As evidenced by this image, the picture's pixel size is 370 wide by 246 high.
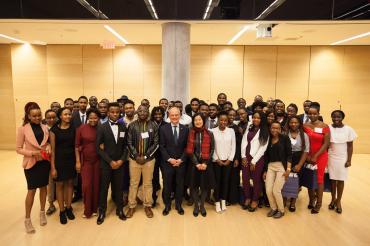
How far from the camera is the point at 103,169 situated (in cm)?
437

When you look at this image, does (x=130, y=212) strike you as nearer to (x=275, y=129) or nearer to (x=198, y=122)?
(x=198, y=122)

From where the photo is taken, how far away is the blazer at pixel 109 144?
14.0ft

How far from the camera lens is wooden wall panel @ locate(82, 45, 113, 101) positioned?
9422 millimetres

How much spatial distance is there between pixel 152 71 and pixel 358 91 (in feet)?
22.5

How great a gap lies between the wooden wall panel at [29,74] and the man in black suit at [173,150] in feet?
21.7

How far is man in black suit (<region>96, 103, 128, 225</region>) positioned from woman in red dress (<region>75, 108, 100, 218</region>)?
3.8 inches

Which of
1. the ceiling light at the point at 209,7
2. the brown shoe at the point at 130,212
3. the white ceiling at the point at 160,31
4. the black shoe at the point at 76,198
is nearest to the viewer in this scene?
the brown shoe at the point at 130,212

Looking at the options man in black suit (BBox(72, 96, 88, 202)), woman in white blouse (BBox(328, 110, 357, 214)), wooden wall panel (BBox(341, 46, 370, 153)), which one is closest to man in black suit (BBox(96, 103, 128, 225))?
man in black suit (BBox(72, 96, 88, 202))

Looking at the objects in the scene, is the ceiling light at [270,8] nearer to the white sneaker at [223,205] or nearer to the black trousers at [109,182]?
the white sneaker at [223,205]

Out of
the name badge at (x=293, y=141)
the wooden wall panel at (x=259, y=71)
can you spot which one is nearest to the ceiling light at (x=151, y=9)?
the name badge at (x=293, y=141)

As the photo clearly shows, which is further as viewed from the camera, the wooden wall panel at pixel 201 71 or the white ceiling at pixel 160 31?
the wooden wall panel at pixel 201 71

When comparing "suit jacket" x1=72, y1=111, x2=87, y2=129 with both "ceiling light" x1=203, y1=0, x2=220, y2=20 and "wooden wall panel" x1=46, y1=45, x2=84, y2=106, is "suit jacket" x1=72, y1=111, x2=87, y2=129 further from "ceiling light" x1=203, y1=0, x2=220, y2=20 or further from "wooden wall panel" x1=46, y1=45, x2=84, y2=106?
"wooden wall panel" x1=46, y1=45, x2=84, y2=106

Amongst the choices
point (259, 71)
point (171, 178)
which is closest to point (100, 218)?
point (171, 178)

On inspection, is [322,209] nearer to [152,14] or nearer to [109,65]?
[152,14]
